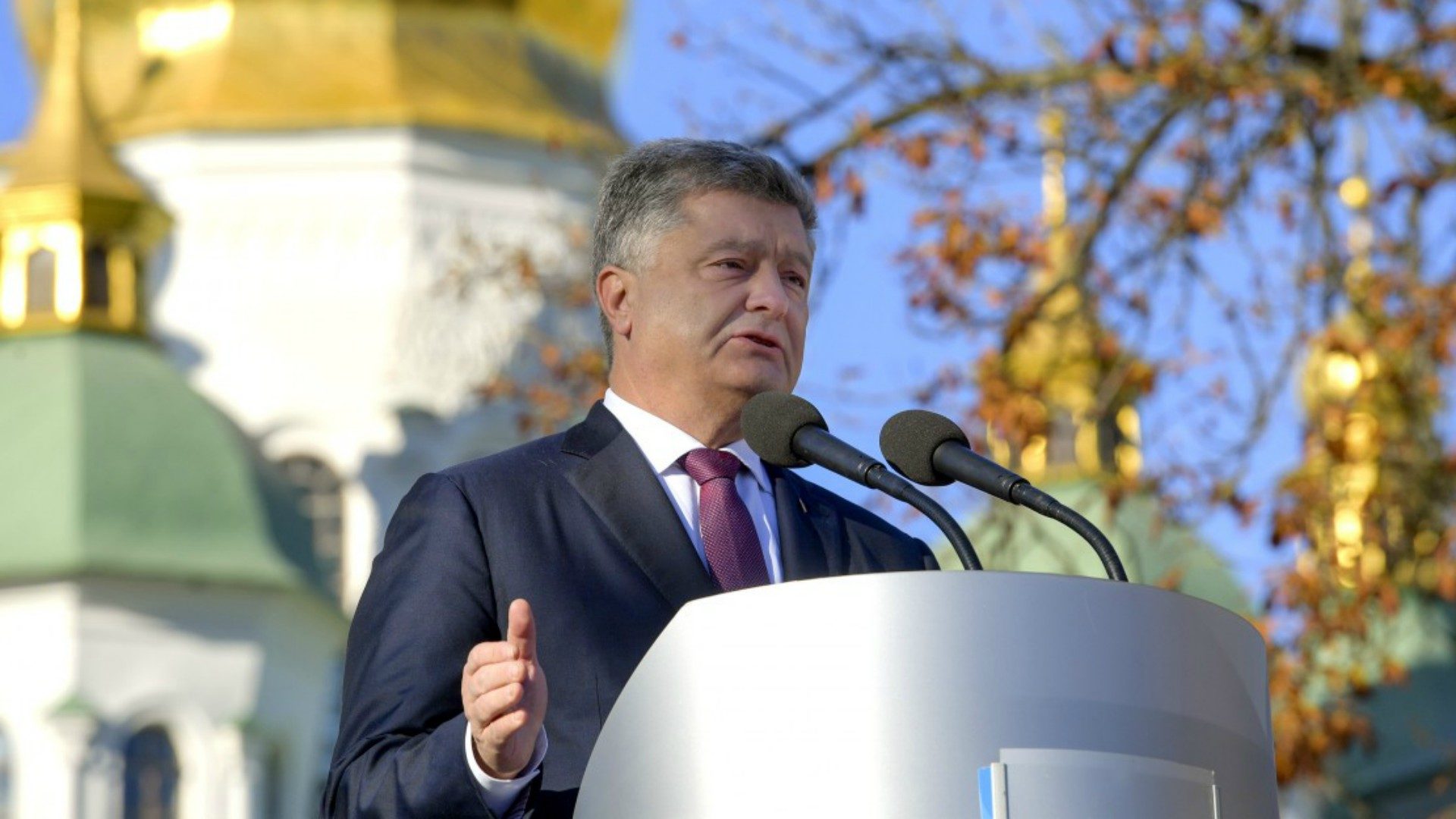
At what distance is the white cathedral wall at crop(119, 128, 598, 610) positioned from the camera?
35969 millimetres

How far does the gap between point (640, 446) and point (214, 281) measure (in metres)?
33.0

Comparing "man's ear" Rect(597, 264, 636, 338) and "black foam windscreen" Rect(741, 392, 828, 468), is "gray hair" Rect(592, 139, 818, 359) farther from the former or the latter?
"black foam windscreen" Rect(741, 392, 828, 468)

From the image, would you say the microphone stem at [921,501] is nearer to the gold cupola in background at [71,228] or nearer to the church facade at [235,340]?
the church facade at [235,340]

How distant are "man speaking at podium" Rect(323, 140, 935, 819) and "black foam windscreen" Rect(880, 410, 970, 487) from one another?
0.18m

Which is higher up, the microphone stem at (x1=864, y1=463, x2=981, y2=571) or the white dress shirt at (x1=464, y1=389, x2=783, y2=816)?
the white dress shirt at (x1=464, y1=389, x2=783, y2=816)

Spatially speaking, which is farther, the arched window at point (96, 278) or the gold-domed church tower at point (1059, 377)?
the arched window at point (96, 278)

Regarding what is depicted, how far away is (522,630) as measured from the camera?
3.36 m

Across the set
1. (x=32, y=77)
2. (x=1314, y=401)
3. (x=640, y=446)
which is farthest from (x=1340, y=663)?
(x=32, y=77)

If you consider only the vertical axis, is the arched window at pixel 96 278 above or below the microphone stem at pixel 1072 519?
above

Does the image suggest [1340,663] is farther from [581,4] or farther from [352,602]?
[581,4]

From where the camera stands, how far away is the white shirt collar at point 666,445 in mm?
4141

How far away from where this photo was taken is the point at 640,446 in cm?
415

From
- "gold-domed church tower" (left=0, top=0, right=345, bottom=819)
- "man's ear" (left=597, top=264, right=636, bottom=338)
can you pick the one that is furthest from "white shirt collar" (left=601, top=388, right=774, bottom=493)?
"gold-domed church tower" (left=0, top=0, right=345, bottom=819)

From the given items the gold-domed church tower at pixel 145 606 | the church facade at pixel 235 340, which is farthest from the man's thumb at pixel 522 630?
the gold-domed church tower at pixel 145 606
